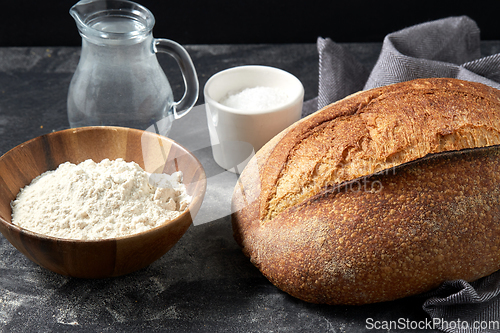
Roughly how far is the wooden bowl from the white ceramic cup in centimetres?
22

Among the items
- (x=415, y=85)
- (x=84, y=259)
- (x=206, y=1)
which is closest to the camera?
(x=84, y=259)

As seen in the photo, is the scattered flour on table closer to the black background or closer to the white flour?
the white flour

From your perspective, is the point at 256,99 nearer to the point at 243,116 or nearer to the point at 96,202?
the point at 243,116

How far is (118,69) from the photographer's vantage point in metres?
1.26

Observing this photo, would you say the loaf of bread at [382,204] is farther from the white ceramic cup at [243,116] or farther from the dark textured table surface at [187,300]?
the white ceramic cup at [243,116]

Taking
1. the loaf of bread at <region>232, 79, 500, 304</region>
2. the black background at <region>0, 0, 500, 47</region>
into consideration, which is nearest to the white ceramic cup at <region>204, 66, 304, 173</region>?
the loaf of bread at <region>232, 79, 500, 304</region>

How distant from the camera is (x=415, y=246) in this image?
0.94 m

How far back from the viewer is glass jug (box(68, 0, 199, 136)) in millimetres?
1241

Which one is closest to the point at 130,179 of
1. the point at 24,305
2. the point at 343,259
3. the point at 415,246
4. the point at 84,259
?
the point at 84,259

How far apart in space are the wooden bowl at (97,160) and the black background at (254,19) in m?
0.93

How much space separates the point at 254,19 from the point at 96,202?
128cm

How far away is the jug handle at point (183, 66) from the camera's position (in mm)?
1297

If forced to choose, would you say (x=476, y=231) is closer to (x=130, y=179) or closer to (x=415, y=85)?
(x=415, y=85)

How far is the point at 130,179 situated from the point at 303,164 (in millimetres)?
361
